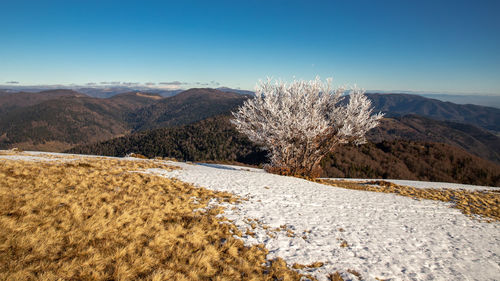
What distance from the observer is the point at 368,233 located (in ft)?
32.2

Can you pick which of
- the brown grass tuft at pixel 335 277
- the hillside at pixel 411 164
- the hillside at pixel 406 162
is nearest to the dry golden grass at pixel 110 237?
the brown grass tuft at pixel 335 277

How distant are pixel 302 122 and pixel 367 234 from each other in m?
10.9

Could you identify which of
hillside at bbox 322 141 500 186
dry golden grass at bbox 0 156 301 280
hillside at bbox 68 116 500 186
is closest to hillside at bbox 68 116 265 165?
hillside at bbox 68 116 500 186

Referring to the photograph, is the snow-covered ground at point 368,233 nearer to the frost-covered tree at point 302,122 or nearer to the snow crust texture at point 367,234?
the snow crust texture at point 367,234

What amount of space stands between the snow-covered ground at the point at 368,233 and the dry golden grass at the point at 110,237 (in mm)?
1314

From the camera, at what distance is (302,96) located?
22.3 metres

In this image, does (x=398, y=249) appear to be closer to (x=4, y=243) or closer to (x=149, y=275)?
(x=149, y=275)

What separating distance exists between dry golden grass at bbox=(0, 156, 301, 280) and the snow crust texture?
133 cm

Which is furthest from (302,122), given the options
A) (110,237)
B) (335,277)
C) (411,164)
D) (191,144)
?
(191,144)

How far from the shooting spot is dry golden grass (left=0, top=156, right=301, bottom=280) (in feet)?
17.5

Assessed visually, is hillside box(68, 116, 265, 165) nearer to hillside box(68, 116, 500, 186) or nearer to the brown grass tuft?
hillside box(68, 116, 500, 186)

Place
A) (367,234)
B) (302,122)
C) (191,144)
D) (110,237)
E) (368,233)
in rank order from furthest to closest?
(191,144), (302,122), (368,233), (367,234), (110,237)

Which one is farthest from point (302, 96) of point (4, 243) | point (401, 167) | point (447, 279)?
point (401, 167)

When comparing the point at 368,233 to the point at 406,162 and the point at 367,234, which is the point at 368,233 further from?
the point at 406,162
